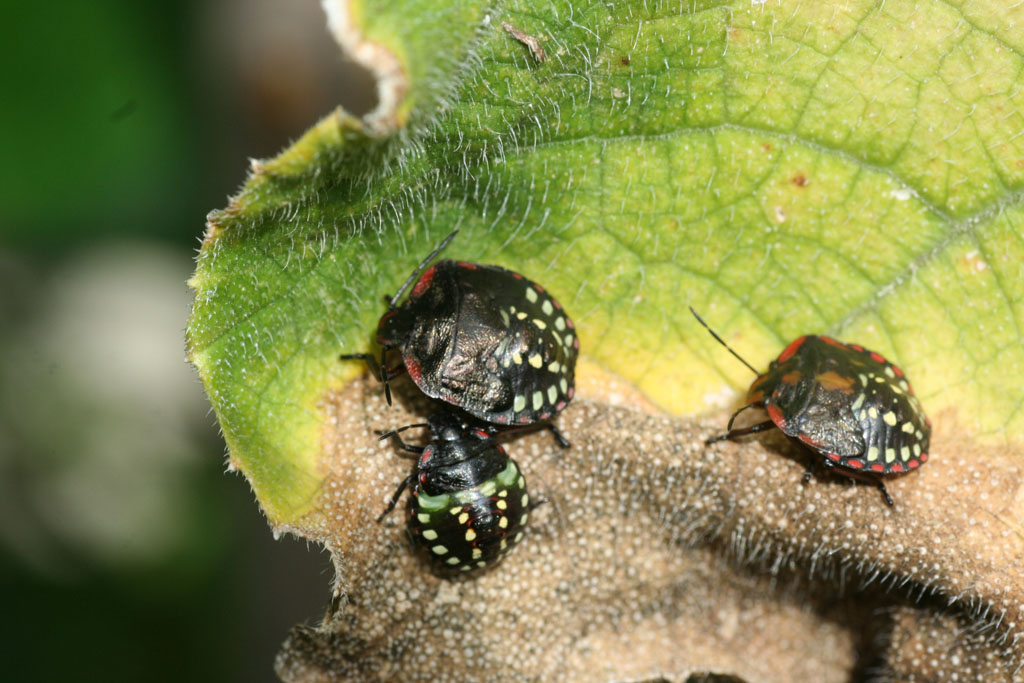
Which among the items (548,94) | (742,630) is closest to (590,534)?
(742,630)

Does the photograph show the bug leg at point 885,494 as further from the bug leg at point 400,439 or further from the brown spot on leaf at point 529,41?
the brown spot on leaf at point 529,41

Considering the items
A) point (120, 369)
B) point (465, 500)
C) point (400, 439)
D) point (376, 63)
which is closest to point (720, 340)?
point (465, 500)

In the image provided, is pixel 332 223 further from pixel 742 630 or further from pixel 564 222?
pixel 742 630

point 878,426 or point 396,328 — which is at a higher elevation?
point 396,328

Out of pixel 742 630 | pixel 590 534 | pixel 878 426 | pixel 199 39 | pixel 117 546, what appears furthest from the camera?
pixel 199 39

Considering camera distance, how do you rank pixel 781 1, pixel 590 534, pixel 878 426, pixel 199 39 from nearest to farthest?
pixel 781 1 < pixel 878 426 < pixel 590 534 < pixel 199 39
